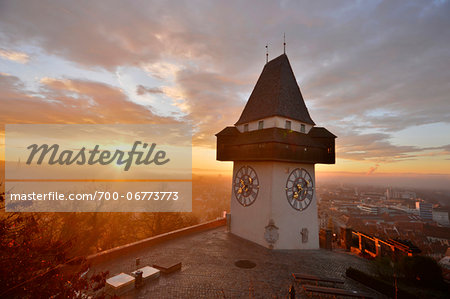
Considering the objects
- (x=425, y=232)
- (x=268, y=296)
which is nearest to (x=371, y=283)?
(x=268, y=296)

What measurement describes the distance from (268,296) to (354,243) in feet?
42.2

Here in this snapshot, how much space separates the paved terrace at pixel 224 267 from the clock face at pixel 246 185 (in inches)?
139

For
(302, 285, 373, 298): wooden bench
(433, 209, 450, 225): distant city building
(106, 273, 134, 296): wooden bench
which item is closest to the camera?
(302, 285, 373, 298): wooden bench

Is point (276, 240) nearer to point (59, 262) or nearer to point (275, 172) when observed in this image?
point (275, 172)

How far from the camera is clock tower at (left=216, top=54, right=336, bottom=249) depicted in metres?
16.9

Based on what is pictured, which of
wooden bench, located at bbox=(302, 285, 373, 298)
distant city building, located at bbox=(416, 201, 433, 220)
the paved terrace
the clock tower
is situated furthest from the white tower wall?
distant city building, located at bbox=(416, 201, 433, 220)

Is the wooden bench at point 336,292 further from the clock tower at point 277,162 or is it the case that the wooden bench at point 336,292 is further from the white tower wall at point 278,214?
the white tower wall at point 278,214

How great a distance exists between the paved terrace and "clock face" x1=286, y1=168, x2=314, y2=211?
149 inches

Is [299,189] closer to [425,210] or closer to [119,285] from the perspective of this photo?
[119,285]

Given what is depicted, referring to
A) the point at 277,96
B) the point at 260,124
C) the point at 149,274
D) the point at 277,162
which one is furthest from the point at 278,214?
the point at 149,274

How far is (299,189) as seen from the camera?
706 inches

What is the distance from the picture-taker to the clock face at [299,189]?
17578 millimetres

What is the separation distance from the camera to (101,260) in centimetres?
1241

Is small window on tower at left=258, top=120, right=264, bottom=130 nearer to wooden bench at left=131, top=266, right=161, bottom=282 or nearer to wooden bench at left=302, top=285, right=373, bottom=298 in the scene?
wooden bench at left=302, top=285, right=373, bottom=298
